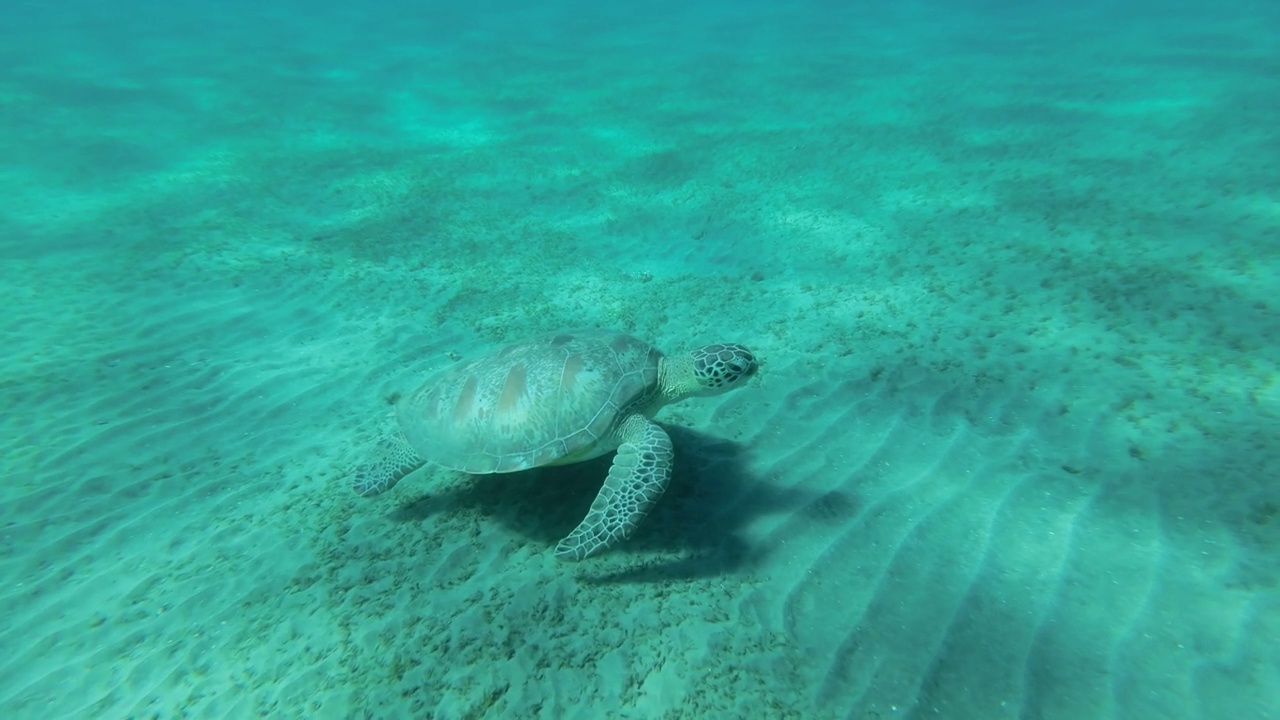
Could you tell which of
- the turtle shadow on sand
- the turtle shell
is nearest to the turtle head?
the turtle shell

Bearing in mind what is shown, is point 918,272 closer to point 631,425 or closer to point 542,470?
point 631,425

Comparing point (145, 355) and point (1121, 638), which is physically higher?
point (145, 355)

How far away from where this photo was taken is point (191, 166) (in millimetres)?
11742

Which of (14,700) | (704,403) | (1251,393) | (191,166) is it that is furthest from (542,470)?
(191,166)

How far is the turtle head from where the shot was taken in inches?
154

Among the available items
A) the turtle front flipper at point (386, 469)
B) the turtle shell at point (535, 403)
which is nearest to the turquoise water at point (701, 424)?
the turtle front flipper at point (386, 469)

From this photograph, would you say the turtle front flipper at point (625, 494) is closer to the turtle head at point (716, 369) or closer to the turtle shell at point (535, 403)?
the turtle shell at point (535, 403)

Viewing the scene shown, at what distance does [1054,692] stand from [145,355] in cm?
802

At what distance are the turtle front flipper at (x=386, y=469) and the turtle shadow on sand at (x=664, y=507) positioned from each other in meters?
0.26

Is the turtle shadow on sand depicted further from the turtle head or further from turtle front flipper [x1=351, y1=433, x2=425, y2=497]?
the turtle head

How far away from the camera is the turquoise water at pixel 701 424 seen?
2.98m

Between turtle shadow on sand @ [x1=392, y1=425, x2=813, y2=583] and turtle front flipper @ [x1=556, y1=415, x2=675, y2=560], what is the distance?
12.8 inches

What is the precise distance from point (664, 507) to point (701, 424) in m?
1.00

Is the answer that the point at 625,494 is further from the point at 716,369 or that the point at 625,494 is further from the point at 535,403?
the point at 716,369
